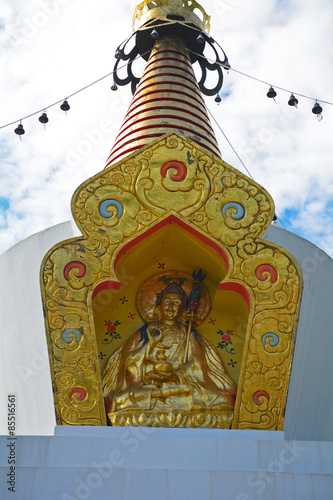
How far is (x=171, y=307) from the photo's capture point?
6762 millimetres

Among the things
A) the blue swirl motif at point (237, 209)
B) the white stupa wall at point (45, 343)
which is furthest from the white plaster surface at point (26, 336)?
the blue swirl motif at point (237, 209)

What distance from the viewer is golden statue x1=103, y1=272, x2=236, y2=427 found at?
19.1 ft

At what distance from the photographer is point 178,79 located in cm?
950

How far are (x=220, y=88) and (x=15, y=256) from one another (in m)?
5.87

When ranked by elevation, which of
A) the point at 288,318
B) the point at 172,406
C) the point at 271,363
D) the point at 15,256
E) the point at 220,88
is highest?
the point at 220,88

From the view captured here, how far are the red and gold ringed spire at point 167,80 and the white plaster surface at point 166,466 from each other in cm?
403

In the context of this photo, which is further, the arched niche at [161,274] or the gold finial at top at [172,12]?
the gold finial at top at [172,12]

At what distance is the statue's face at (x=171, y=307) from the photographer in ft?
22.1

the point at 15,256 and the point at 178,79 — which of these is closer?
the point at 15,256

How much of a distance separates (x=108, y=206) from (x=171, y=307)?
1.32 meters

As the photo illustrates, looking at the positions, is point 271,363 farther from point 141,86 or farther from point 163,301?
point 141,86

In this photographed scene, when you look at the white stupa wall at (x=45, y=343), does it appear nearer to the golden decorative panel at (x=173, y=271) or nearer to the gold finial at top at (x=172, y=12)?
the golden decorative panel at (x=173, y=271)

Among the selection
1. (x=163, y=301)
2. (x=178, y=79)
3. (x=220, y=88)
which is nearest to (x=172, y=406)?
(x=163, y=301)

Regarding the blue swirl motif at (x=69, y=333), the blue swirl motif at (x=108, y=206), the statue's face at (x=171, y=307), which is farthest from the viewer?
the statue's face at (x=171, y=307)
